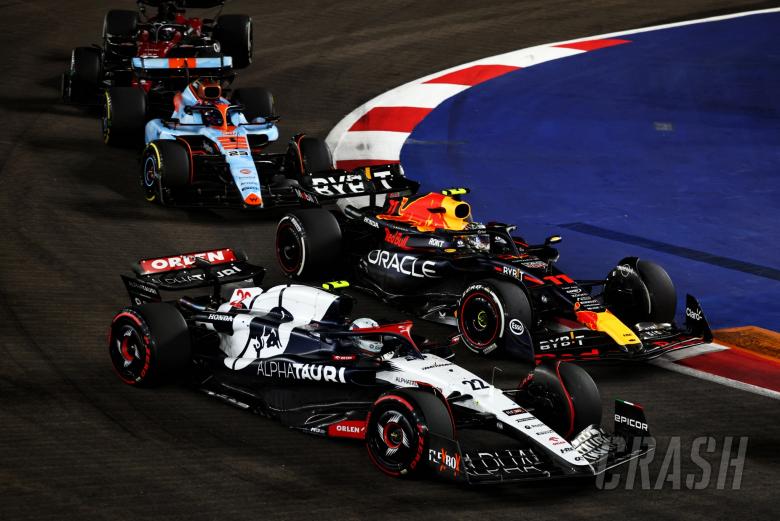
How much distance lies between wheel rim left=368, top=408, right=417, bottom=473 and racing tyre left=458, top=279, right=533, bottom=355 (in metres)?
2.70

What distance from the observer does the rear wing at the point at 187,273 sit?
434 inches

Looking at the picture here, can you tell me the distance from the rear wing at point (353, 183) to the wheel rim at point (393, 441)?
538 cm

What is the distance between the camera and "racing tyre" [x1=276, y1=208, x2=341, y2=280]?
13242 mm

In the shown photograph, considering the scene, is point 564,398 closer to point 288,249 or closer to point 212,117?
point 288,249

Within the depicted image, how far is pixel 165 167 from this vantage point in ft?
50.1

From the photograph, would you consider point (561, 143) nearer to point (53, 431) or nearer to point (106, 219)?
point (106, 219)

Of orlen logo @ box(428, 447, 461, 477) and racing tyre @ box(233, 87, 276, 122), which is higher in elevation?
racing tyre @ box(233, 87, 276, 122)

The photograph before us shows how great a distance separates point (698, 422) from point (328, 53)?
13779 millimetres

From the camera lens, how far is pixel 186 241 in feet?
47.3

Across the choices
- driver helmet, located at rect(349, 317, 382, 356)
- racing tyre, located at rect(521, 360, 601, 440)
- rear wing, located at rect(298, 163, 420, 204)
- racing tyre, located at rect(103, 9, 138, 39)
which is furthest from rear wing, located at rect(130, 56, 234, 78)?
racing tyre, located at rect(521, 360, 601, 440)

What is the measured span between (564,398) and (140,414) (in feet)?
10.9

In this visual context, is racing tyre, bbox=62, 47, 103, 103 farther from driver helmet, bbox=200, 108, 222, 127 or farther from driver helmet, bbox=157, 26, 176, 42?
driver helmet, bbox=200, 108, 222, 127

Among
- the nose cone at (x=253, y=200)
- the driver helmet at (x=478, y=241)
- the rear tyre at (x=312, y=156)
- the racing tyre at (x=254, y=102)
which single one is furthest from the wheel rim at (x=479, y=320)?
the racing tyre at (x=254, y=102)

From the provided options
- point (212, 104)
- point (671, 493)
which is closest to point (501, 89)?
point (212, 104)
